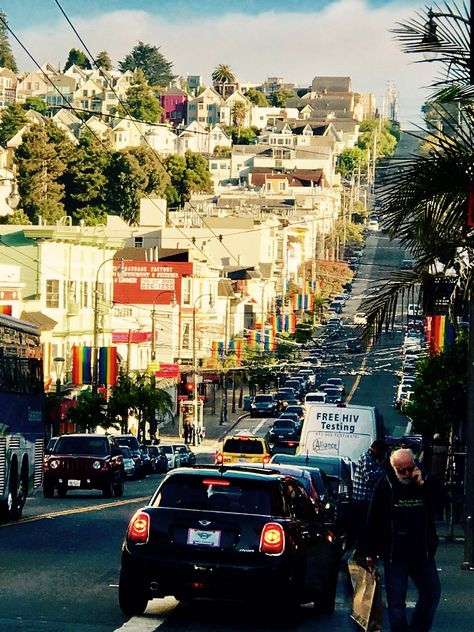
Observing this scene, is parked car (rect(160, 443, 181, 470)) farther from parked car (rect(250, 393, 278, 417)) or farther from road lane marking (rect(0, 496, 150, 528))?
parked car (rect(250, 393, 278, 417))

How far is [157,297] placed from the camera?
101m

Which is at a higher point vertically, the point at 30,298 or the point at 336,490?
the point at 336,490

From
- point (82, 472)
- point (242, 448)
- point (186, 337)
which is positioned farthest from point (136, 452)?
point (186, 337)

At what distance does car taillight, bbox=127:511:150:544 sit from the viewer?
16234 mm

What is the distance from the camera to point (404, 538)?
14.6 meters

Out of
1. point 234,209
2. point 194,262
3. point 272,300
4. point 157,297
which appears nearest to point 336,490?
point 157,297

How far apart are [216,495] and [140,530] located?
Answer: 80cm

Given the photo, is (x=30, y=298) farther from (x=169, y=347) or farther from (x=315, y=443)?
(x=315, y=443)

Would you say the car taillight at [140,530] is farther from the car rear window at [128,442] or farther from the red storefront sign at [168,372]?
the red storefront sign at [168,372]

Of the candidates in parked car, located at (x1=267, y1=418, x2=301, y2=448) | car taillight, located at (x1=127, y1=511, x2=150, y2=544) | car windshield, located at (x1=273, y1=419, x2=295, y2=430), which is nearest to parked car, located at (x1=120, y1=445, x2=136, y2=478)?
parked car, located at (x1=267, y1=418, x2=301, y2=448)

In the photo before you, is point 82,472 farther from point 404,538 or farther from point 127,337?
point 127,337

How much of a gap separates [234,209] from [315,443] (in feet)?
425

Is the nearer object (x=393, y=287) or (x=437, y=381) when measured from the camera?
(x=393, y=287)

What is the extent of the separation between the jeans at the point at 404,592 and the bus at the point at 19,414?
572 inches
